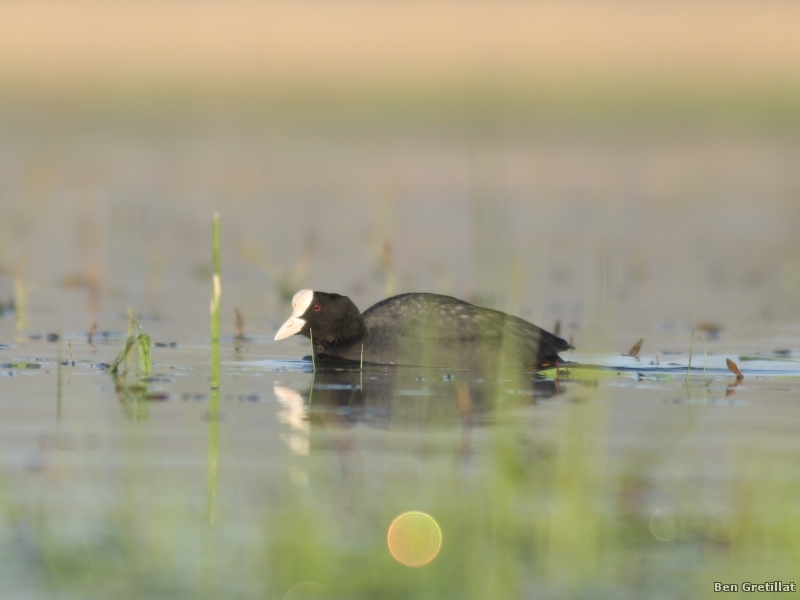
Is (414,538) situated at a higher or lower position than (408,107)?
lower

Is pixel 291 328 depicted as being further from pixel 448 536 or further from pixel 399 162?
pixel 399 162

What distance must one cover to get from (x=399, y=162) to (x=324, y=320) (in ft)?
46.6

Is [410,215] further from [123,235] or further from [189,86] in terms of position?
[189,86]

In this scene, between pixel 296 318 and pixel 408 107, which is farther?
pixel 408 107

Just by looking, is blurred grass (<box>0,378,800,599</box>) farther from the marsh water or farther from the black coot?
the black coot

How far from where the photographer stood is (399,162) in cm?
2552

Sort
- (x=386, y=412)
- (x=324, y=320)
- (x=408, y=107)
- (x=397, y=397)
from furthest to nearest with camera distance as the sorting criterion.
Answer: (x=408, y=107) < (x=324, y=320) < (x=397, y=397) < (x=386, y=412)

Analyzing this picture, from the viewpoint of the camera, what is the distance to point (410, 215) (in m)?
20.0

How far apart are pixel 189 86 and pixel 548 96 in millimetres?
7536

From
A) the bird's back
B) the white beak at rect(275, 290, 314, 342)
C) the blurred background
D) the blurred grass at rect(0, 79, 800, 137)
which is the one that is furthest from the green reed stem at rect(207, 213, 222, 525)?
the blurred grass at rect(0, 79, 800, 137)

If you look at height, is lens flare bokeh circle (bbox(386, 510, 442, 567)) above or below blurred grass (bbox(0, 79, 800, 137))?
below

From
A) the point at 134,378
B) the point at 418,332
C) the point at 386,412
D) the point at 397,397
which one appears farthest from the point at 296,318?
the point at 386,412

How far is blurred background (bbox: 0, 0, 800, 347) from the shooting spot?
46.4 ft

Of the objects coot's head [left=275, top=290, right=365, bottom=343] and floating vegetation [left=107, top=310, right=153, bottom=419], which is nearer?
floating vegetation [left=107, top=310, right=153, bottom=419]
